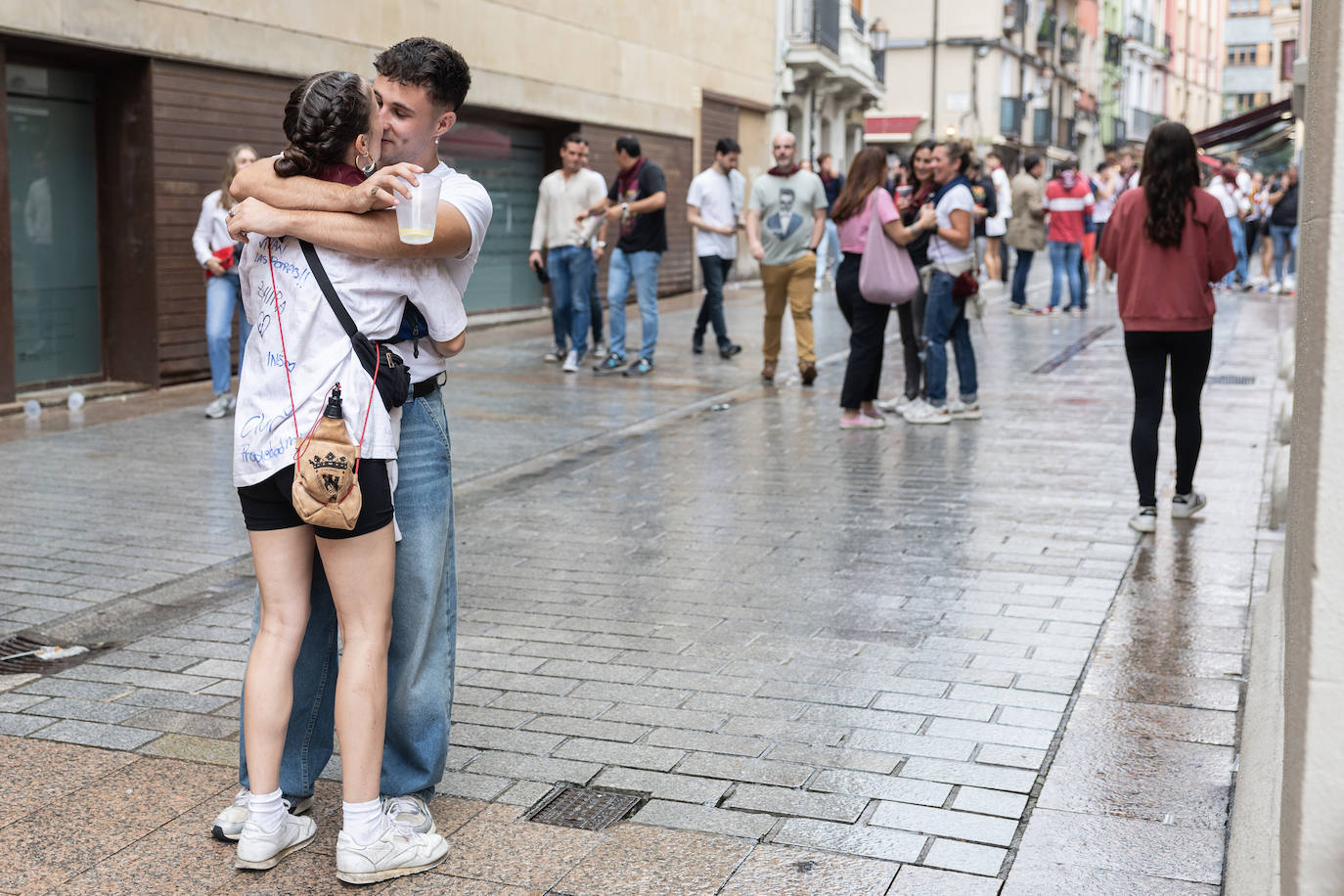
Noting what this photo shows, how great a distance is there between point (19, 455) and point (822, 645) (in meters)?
5.58

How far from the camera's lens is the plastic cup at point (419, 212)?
10.3ft

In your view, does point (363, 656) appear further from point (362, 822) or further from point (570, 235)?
point (570, 235)

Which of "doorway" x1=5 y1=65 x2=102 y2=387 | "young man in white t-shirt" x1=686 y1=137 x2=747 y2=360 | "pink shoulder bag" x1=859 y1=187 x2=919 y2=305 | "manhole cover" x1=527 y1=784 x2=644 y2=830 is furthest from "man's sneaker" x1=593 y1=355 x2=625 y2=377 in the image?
"manhole cover" x1=527 y1=784 x2=644 y2=830

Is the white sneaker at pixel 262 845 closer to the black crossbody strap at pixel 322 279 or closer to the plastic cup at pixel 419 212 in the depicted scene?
the black crossbody strap at pixel 322 279

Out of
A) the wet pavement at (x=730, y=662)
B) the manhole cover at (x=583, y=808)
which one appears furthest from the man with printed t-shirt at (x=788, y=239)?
the manhole cover at (x=583, y=808)

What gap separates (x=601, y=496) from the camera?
7832 mm

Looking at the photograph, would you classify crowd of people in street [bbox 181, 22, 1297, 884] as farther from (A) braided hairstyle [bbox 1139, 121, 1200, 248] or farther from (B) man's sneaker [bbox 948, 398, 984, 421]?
(B) man's sneaker [bbox 948, 398, 984, 421]

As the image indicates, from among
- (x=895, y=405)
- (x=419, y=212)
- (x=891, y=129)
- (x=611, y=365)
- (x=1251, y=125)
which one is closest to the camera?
(x=419, y=212)

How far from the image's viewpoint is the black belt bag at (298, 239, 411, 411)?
129 inches

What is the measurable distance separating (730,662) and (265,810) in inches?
74.8

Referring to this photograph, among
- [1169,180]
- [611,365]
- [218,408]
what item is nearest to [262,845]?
[1169,180]

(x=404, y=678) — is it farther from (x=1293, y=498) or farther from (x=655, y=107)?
(x=655, y=107)

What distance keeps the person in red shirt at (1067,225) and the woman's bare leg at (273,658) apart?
1669cm

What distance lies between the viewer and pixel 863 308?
991cm
